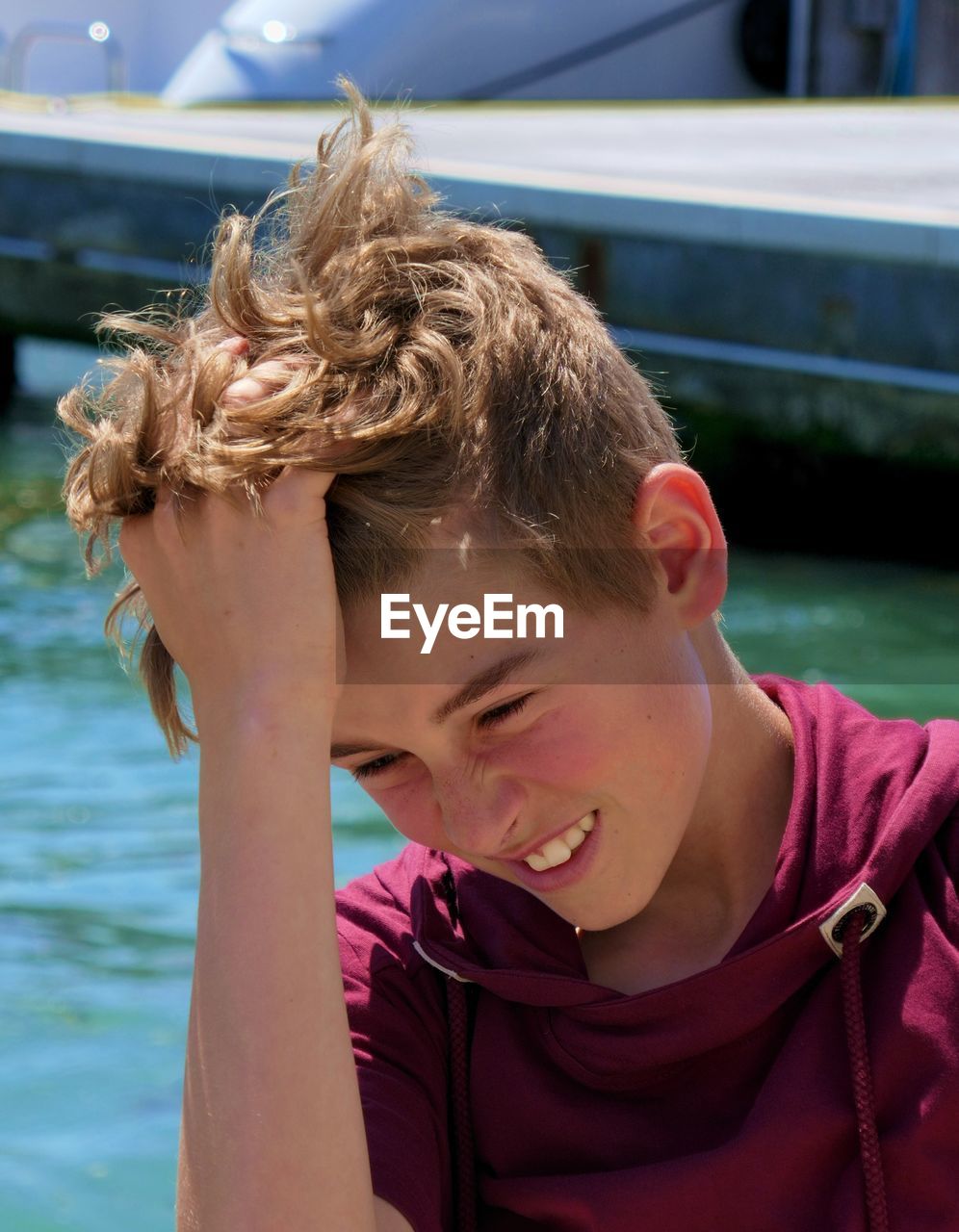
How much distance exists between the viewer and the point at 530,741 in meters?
1.46

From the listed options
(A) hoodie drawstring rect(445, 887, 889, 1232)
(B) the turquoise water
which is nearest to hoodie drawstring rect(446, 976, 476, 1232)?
(A) hoodie drawstring rect(445, 887, 889, 1232)

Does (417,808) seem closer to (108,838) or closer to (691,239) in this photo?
(108,838)

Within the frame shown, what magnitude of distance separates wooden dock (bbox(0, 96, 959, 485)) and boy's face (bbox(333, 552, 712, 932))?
2.90 m

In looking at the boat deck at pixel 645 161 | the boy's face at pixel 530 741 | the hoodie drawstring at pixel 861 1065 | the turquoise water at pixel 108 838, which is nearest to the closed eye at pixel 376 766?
the boy's face at pixel 530 741

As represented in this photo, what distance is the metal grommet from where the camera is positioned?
57.2 inches

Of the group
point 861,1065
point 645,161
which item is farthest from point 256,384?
point 645,161

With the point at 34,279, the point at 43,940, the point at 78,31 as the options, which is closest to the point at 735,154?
the point at 34,279

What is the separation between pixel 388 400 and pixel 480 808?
334 millimetres

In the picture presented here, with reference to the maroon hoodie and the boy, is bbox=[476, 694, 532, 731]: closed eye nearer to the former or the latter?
the boy

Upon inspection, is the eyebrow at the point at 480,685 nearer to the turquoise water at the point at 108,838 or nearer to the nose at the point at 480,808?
the nose at the point at 480,808

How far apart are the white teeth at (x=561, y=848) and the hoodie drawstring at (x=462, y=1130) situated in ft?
0.55

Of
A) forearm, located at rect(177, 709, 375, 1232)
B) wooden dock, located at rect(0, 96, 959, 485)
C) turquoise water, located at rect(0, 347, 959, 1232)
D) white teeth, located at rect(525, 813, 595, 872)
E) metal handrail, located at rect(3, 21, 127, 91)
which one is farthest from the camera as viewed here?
metal handrail, located at rect(3, 21, 127, 91)

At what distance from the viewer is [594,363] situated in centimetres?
156

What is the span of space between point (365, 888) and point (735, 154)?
5836 mm
